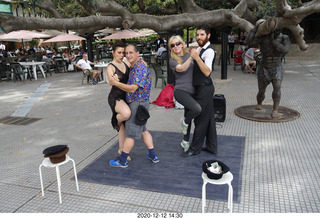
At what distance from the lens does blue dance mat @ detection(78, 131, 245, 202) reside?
3.59 m

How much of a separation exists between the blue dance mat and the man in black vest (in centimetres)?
19

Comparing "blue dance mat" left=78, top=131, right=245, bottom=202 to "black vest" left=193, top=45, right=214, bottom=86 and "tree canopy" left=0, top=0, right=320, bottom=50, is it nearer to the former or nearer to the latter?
"black vest" left=193, top=45, right=214, bottom=86

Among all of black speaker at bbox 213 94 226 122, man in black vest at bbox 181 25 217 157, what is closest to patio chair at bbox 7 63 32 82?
black speaker at bbox 213 94 226 122

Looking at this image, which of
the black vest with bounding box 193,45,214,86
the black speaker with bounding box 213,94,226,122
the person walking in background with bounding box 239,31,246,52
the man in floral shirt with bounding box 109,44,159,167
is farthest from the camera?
the person walking in background with bounding box 239,31,246,52

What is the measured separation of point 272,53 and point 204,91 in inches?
99.1

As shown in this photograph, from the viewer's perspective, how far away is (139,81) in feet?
12.5

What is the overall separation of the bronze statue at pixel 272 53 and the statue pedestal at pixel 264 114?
0.57 ft

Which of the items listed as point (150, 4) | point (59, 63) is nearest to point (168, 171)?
point (150, 4)

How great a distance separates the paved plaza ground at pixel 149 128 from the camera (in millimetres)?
3289

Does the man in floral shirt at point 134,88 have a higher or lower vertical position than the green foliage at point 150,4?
lower

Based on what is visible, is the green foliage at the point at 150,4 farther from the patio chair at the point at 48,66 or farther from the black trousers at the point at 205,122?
the black trousers at the point at 205,122

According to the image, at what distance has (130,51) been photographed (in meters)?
3.83

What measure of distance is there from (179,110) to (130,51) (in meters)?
3.68

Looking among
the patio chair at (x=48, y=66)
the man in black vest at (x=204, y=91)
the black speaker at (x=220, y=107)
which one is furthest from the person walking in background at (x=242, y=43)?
the man in black vest at (x=204, y=91)
